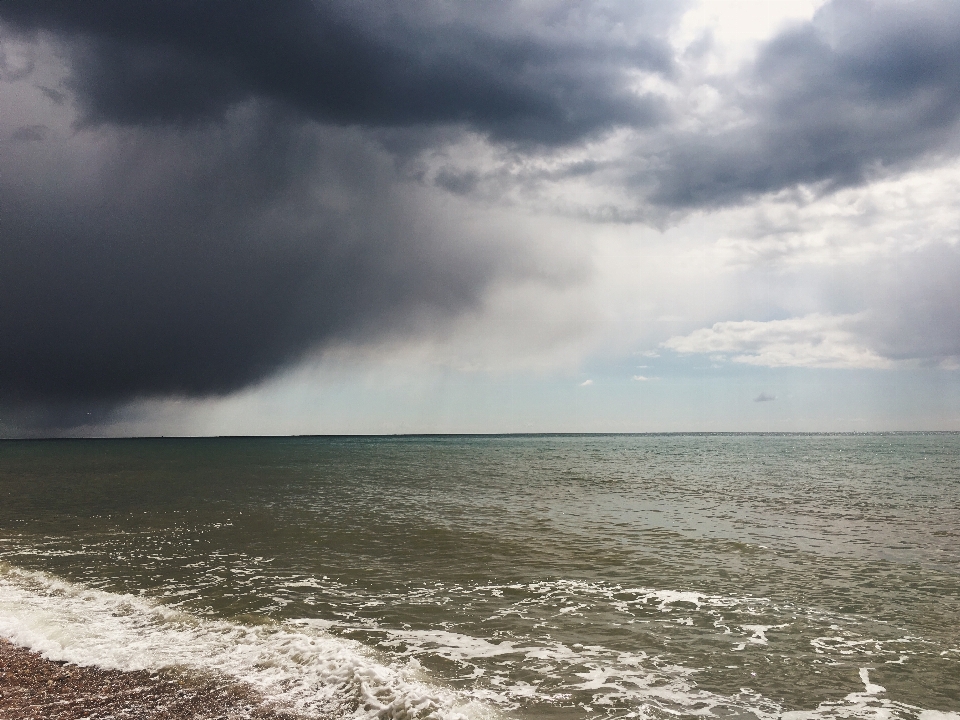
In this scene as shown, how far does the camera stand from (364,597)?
14.6m

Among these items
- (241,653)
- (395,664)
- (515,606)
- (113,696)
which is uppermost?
(113,696)

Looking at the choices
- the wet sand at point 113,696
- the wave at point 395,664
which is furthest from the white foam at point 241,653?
the wet sand at point 113,696

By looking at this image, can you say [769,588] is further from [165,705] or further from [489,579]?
[165,705]

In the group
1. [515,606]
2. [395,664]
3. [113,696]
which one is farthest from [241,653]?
[515,606]

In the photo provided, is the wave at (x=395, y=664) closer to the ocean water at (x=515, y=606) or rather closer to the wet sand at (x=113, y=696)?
the ocean water at (x=515, y=606)

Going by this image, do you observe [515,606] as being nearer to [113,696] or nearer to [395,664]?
[395,664]

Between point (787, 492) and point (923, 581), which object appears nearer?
point (923, 581)

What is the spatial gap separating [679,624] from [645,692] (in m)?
3.77

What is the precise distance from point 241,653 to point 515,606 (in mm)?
6357

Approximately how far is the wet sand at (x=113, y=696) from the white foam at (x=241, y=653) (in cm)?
37

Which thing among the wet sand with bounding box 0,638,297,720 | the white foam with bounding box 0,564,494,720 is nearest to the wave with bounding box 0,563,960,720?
the white foam with bounding box 0,564,494,720

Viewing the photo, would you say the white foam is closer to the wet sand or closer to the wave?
the wave

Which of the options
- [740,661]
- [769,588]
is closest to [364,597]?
[740,661]

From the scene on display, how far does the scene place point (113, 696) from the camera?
28.5 ft
